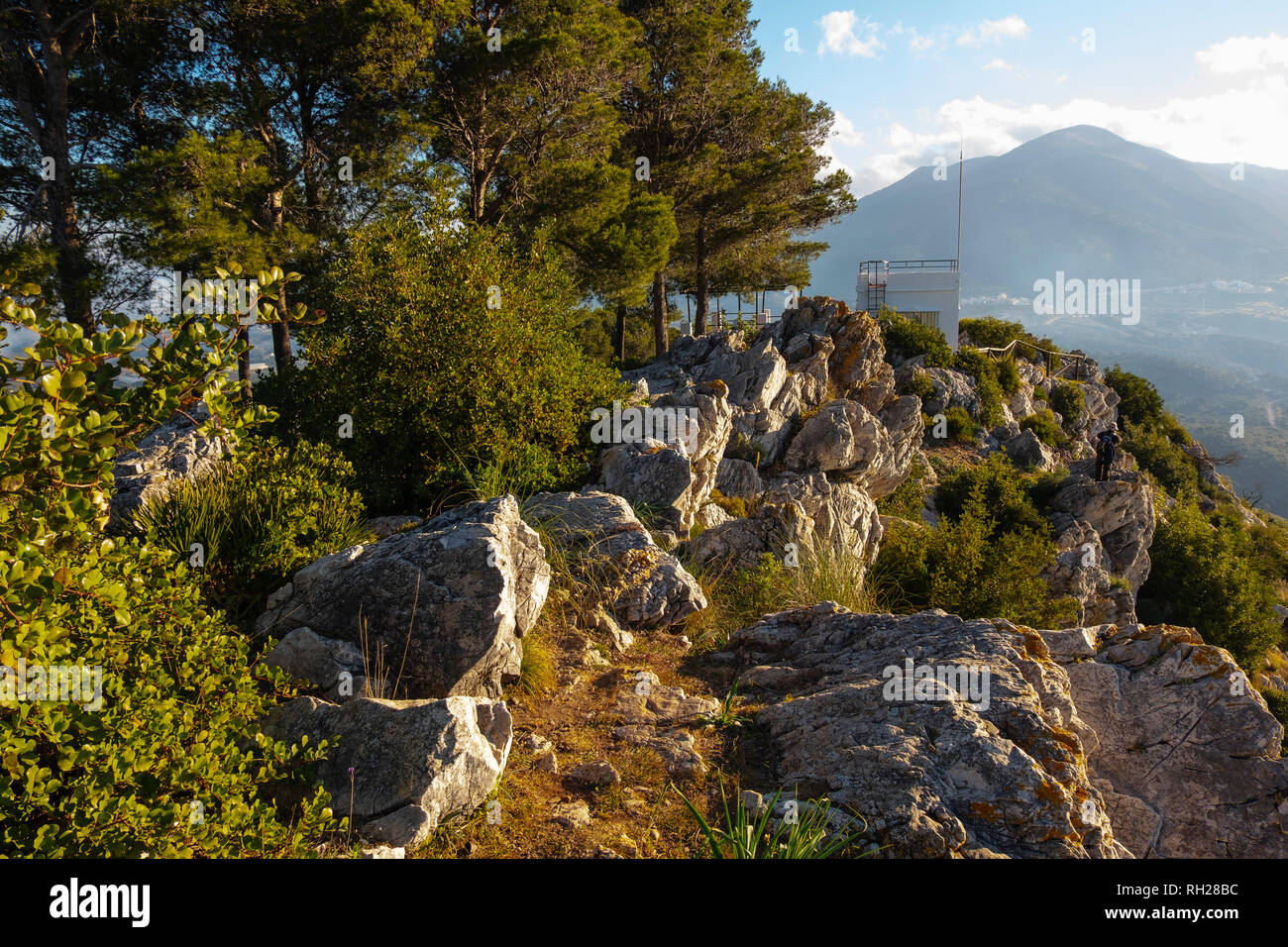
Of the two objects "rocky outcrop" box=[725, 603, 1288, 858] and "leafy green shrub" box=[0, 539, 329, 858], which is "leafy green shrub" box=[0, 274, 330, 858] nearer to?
"leafy green shrub" box=[0, 539, 329, 858]

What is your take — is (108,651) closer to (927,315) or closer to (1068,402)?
(1068,402)

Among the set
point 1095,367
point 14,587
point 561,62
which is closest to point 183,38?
point 561,62

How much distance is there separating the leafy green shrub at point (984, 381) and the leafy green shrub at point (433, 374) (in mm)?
22941

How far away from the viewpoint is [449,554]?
478cm

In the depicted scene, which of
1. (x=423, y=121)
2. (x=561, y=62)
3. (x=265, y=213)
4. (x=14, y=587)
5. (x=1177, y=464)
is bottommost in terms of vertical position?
(x=1177, y=464)

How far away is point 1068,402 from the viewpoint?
116 feet

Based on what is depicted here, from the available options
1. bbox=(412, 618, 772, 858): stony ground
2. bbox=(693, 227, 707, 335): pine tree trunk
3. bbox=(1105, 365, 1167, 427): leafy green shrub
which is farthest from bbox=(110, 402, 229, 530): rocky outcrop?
bbox=(1105, 365, 1167, 427): leafy green shrub

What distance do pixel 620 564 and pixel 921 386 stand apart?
2108cm

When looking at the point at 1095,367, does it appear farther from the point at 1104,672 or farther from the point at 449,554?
the point at 449,554

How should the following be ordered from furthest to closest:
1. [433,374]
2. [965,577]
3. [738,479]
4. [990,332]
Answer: [990,332], [738,479], [965,577], [433,374]

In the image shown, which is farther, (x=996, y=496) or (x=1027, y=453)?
(x=1027, y=453)

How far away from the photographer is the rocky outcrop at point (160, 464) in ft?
19.2

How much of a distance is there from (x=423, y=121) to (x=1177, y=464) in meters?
37.8

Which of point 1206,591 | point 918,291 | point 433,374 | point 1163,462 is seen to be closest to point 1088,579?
point 1206,591
